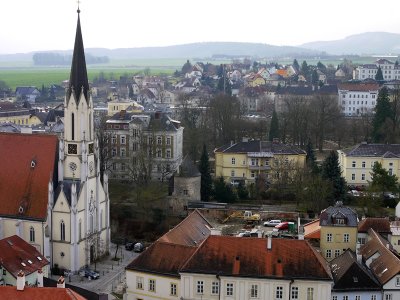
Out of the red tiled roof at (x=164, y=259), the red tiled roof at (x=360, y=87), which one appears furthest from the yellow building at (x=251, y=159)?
the red tiled roof at (x=360, y=87)

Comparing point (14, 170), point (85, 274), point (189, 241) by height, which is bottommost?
point (85, 274)

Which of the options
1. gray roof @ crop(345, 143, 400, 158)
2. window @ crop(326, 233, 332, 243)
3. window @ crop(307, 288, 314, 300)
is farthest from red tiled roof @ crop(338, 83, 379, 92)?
window @ crop(307, 288, 314, 300)

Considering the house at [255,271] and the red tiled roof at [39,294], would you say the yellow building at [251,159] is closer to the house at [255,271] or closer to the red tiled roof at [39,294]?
the house at [255,271]

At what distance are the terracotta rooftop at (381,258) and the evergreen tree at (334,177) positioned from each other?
15.8m

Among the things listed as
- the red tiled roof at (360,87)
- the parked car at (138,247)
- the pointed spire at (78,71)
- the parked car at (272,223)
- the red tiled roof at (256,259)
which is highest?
the pointed spire at (78,71)

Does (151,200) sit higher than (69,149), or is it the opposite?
(69,149)

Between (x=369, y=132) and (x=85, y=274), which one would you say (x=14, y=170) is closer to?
(x=85, y=274)

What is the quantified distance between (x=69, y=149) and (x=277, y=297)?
19.9 metres

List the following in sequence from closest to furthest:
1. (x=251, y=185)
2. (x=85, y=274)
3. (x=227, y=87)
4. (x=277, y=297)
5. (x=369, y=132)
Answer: (x=277, y=297) → (x=85, y=274) → (x=251, y=185) → (x=369, y=132) → (x=227, y=87)

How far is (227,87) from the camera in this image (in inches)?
5920

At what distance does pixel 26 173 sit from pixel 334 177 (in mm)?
28937

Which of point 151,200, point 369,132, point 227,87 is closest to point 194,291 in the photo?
point 151,200

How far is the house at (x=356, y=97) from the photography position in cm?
12369

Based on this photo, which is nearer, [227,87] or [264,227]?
[264,227]
